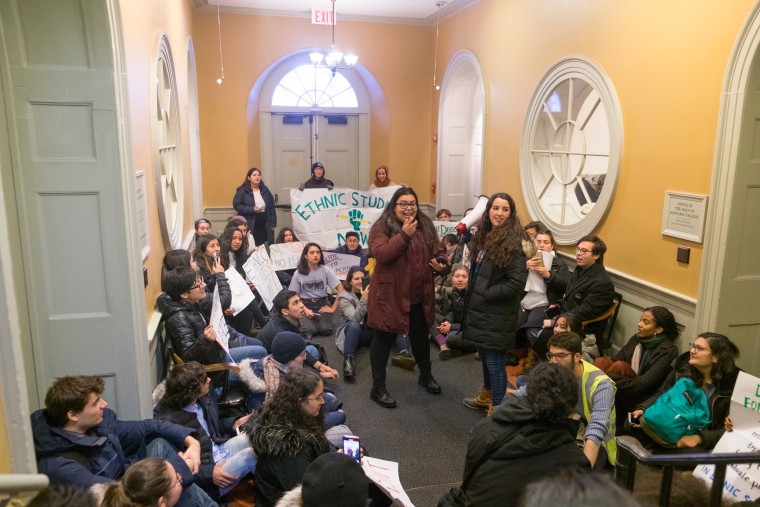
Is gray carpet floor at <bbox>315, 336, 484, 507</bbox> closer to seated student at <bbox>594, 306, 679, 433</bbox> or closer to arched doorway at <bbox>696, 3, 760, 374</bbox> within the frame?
seated student at <bbox>594, 306, 679, 433</bbox>

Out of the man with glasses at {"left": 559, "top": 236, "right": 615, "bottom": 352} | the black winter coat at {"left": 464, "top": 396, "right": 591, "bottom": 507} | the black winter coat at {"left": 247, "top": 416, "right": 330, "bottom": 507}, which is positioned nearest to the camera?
the black winter coat at {"left": 464, "top": 396, "right": 591, "bottom": 507}

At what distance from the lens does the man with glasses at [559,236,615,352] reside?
438cm

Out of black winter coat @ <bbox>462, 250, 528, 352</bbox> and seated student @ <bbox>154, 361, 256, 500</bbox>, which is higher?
black winter coat @ <bbox>462, 250, 528, 352</bbox>

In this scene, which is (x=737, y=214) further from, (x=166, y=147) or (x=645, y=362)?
(x=166, y=147)

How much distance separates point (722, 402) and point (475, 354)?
2.25 metres

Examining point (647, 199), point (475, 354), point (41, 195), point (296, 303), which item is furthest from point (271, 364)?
point (647, 199)

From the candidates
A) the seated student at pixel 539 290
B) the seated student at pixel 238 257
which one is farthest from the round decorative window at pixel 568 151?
the seated student at pixel 238 257

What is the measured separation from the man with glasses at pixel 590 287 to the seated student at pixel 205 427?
260 centimetres

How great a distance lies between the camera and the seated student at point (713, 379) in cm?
322

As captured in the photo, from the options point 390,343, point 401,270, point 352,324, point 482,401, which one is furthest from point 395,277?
point 352,324

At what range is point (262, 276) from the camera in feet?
17.9

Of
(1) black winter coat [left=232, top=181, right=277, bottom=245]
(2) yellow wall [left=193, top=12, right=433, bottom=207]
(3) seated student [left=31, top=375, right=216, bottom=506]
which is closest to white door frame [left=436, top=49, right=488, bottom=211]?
(2) yellow wall [left=193, top=12, right=433, bottom=207]

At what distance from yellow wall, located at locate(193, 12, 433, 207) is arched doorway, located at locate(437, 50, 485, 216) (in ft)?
2.21

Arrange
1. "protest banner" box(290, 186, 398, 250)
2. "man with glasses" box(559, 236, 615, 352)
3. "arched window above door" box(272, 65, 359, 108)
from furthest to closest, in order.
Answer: "arched window above door" box(272, 65, 359, 108), "protest banner" box(290, 186, 398, 250), "man with glasses" box(559, 236, 615, 352)
